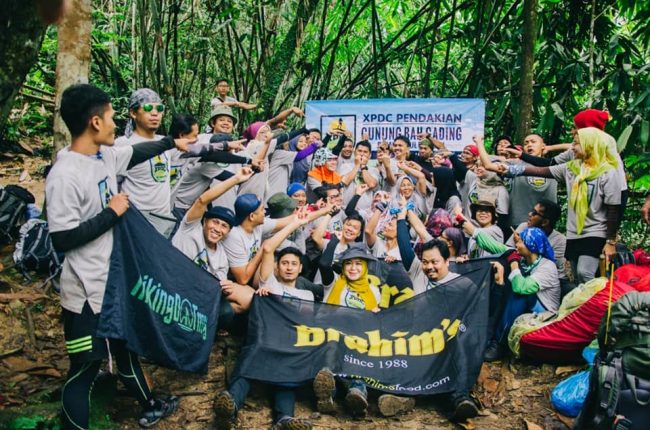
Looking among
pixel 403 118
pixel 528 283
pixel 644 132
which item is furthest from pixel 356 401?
pixel 403 118

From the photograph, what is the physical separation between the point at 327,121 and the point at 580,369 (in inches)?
182

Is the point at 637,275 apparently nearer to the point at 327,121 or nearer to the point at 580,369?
the point at 580,369

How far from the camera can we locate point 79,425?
324 cm

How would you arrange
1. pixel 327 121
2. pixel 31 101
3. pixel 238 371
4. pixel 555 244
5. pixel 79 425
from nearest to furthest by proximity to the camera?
1. pixel 79 425
2. pixel 238 371
3. pixel 555 244
4. pixel 327 121
5. pixel 31 101

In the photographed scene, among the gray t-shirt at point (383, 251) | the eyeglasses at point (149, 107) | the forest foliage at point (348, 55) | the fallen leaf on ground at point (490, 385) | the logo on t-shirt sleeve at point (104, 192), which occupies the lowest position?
the fallen leaf on ground at point (490, 385)

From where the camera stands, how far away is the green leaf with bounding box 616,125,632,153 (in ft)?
20.1

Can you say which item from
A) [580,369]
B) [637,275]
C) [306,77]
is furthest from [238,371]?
[306,77]

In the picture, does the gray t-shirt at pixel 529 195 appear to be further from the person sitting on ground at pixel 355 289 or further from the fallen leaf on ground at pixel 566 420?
the fallen leaf on ground at pixel 566 420

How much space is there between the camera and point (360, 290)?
16.6 ft

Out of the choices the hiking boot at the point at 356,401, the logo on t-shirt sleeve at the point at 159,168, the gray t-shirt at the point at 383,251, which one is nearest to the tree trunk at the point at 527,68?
the gray t-shirt at the point at 383,251

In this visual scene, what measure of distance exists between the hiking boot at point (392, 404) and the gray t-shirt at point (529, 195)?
2.56 meters

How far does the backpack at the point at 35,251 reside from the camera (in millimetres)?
5340

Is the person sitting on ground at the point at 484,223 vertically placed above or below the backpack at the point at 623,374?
above

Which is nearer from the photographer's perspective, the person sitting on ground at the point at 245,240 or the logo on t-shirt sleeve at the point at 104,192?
the logo on t-shirt sleeve at the point at 104,192
